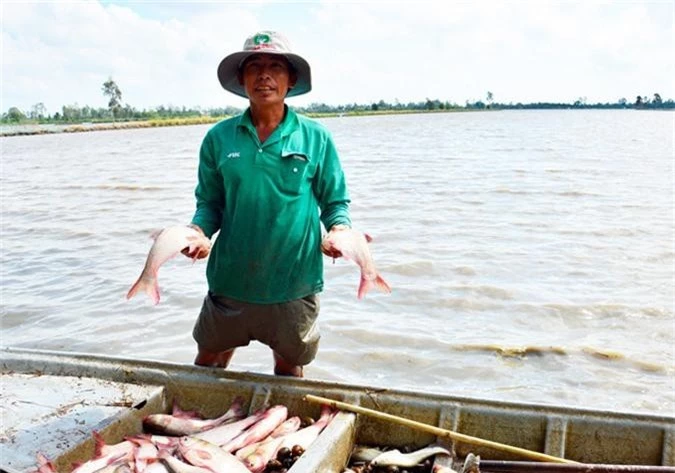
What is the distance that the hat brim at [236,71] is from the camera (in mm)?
4078

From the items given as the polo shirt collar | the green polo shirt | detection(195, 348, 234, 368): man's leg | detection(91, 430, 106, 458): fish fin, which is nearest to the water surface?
the green polo shirt

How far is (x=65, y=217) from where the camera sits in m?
17.6

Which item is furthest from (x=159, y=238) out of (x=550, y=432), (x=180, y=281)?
(x=180, y=281)

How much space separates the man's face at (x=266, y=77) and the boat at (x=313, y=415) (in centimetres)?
172

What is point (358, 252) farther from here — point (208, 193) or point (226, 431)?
point (226, 431)

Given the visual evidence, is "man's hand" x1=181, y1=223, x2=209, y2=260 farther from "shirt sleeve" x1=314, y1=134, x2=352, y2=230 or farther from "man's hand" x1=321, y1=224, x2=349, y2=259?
"shirt sleeve" x1=314, y1=134, x2=352, y2=230

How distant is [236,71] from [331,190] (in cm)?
91

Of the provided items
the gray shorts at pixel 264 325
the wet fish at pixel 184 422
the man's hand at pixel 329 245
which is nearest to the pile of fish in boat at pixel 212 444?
the wet fish at pixel 184 422

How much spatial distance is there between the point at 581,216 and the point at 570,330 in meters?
7.93

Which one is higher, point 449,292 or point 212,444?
point 212,444

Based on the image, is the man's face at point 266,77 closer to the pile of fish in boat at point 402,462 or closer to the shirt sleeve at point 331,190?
the shirt sleeve at point 331,190

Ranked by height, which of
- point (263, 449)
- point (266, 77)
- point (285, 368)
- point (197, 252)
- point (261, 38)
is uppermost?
point (261, 38)

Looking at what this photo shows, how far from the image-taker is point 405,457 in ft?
12.7

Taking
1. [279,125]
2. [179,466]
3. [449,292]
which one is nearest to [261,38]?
[279,125]
